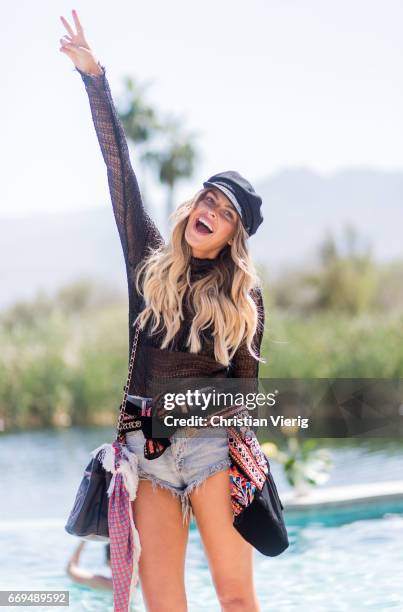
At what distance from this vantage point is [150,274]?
2010 mm

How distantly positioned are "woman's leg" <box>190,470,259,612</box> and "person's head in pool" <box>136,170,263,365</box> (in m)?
0.29

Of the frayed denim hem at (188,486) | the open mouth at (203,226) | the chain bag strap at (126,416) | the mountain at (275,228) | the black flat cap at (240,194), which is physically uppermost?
the black flat cap at (240,194)

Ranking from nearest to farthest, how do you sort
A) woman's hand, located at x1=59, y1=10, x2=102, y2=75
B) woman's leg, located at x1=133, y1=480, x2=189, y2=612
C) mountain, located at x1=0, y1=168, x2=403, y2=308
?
1. woman's leg, located at x1=133, y1=480, x2=189, y2=612
2. woman's hand, located at x1=59, y1=10, x2=102, y2=75
3. mountain, located at x1=0, y1=168, x2=403, y2=308

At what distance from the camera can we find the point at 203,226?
2.00 m

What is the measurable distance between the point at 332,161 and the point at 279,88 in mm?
46049

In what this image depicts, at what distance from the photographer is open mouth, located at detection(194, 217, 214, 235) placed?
198cm

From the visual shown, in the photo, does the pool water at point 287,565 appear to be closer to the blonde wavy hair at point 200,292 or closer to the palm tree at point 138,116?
the blonde wavy hair at point 200,292

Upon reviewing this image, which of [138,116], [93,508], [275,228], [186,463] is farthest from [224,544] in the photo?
[275,228]

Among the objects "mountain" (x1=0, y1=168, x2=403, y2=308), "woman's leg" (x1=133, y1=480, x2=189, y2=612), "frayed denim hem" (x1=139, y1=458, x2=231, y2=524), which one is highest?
"frayed denim hem" (x1=139, y1=458, x2=231, y2=524)

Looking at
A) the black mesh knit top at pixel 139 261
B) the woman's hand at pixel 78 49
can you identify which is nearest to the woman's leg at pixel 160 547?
the black mesh knit top at pixel 139 261

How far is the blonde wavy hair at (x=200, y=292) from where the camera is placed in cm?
194

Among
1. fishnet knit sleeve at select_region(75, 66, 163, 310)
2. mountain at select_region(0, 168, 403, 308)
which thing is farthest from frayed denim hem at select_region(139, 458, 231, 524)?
mountain at select_region(0, 168, 403, 308)

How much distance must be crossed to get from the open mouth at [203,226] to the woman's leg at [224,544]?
537 millimetres

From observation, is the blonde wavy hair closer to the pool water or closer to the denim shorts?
the denim shorts
